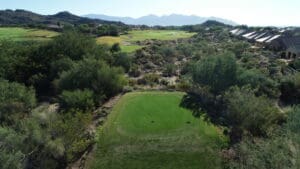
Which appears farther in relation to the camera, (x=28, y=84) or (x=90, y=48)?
(x=90, y=48)

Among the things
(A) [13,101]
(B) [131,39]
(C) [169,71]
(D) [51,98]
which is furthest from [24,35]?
(A) [13,101]

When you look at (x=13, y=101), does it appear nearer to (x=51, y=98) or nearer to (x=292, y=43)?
(x=51, y=98)

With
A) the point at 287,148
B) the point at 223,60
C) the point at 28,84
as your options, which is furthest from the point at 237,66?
the point at 28,84

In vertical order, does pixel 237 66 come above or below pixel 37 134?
above

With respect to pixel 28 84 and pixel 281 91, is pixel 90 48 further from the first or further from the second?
pixel 281 91

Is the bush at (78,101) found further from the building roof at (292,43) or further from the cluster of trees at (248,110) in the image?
the building roof at (292,43)

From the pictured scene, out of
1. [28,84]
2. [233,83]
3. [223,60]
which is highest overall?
[223,60]
